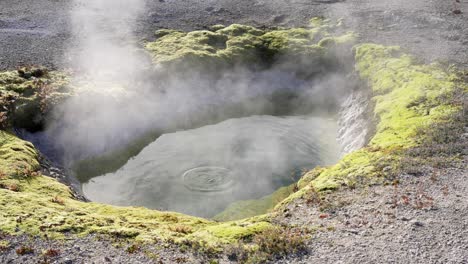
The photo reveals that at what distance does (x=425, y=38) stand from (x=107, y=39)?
3595 centimetres

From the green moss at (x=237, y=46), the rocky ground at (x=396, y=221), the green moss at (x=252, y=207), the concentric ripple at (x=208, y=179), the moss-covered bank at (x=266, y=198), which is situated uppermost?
the green moss at (x=237, y=46)

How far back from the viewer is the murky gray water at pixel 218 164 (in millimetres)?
33875

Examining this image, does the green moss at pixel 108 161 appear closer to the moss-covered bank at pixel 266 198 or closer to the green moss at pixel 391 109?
the moss-covered bank at pixel 266 198

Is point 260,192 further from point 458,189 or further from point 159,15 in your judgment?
point 159,15

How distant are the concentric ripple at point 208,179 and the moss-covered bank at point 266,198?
10.9ft

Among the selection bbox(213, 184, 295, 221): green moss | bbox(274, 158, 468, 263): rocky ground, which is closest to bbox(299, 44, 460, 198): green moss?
bbox(274, 158, 468, 263): rocky ground

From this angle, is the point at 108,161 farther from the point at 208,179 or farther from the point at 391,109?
the point at 391,109

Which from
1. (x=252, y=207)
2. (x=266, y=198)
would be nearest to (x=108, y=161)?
(x=252, y=207)

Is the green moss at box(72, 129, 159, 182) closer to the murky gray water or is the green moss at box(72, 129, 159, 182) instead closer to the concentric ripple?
the murky gray water

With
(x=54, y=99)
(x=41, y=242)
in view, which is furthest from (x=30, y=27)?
(x=41, y=242)

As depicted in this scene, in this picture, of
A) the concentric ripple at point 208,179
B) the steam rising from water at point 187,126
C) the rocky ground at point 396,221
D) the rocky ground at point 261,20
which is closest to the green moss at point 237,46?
the steam rising from water at point 187,126

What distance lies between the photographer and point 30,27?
52.5 meters

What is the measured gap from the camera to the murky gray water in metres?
33.9

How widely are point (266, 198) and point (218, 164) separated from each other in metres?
6.34
